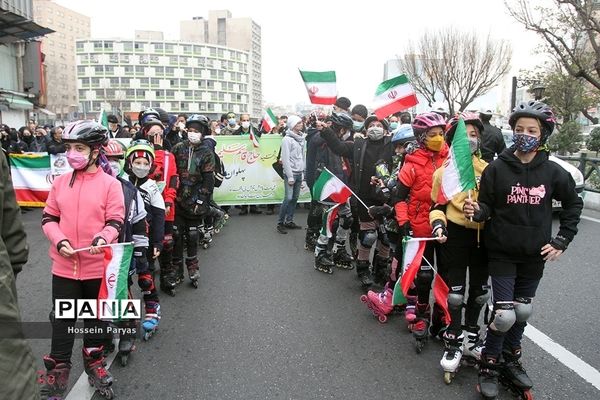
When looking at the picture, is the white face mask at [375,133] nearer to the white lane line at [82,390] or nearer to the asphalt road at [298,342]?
the asphalt road at [298,342]

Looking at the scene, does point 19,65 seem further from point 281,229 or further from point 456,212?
point 456,212

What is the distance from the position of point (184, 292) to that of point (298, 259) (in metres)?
1.95

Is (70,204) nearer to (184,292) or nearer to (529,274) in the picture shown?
(184,292)

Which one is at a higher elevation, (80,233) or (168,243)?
(80,233)

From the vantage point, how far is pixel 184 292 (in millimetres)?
5676

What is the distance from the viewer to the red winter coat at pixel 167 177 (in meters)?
5.25

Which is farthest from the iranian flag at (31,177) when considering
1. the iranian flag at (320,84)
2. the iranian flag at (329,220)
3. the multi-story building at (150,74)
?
the multi-story building at (150,74)

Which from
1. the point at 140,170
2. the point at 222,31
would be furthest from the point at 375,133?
the point at 222,31

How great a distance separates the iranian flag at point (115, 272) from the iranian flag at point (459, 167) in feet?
7.64

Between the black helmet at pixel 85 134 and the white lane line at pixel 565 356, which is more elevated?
the black helmet at pixel 85 134

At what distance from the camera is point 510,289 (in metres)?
3.25

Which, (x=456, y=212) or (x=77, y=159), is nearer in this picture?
(x=77, y=159)

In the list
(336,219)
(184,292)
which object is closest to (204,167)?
(184,292)

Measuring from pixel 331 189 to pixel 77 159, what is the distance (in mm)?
3315
